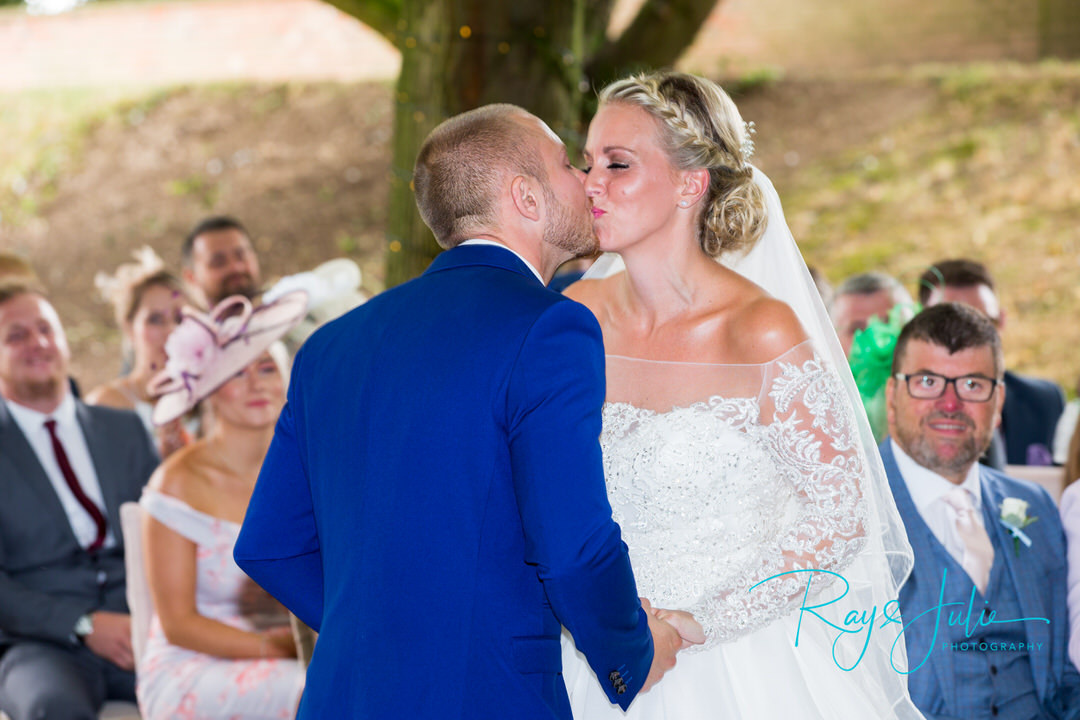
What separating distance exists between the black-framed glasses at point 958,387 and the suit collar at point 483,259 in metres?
1.77

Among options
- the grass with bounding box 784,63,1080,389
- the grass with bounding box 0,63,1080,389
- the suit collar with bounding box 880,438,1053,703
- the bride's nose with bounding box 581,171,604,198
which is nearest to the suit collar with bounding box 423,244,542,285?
the bride's nose with bounding box 581,171,604,198

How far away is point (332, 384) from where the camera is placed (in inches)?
76.9

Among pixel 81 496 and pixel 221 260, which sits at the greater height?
pixel 221 260

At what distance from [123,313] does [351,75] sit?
7.92m

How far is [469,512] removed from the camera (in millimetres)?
1822

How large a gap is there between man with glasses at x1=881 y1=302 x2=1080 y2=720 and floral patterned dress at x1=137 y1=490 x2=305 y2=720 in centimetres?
203

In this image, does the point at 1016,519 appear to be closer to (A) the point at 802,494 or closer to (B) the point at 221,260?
(A) the point at 802,494

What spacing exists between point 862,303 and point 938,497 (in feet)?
6.91

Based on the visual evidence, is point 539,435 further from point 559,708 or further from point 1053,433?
point 1053,433

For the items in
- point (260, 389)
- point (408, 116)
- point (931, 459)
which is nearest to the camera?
point (931, 459)

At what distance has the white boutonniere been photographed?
3053 millimetres

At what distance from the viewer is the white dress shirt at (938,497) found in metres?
3.16

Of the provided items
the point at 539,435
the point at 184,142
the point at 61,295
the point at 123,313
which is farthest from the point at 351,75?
the point at 539,435

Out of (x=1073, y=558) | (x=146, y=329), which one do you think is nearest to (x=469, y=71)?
(x=146, y=329)
